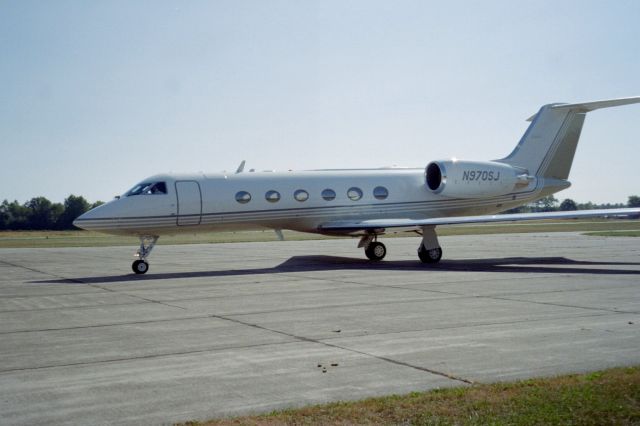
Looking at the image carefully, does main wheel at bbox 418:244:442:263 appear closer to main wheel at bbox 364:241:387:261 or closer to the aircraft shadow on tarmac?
the aircraft shadow on tarmac

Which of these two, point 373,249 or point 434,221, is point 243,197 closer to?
point 373,249

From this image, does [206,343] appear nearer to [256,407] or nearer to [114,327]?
[114,327]

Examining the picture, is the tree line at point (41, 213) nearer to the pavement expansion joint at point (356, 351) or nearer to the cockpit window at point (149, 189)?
the cockpit window at point (149, 189)

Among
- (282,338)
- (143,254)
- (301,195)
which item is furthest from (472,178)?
(282,338)

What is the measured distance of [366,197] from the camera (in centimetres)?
2347

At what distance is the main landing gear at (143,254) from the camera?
19.2 m

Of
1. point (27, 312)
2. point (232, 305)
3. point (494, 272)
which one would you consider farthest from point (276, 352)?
point (494, 272)

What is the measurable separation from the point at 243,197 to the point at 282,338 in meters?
12.7

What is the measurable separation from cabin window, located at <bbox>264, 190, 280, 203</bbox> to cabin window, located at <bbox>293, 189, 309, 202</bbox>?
23.9 inches

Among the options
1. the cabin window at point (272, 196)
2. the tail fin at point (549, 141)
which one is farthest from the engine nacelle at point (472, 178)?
the cabin window at point (272, 196)

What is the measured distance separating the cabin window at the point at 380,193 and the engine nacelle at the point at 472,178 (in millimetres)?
1653

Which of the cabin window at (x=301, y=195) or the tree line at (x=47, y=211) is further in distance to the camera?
the tree line at (x=47, y=211)

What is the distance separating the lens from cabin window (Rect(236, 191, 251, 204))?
21161 mm

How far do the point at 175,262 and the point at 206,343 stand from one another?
16.3 m
